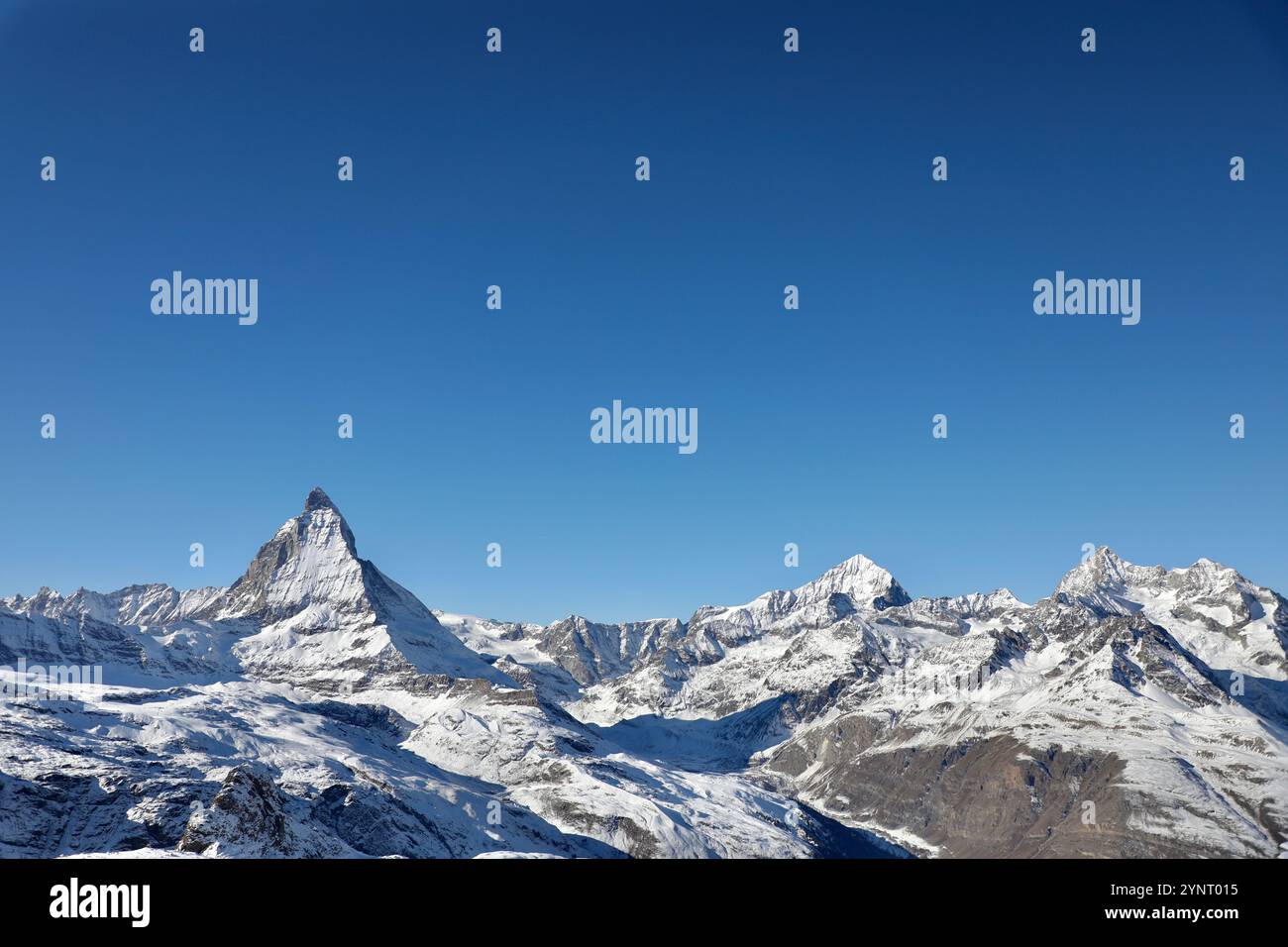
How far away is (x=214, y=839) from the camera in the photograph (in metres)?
164

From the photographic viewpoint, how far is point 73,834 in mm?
199125
